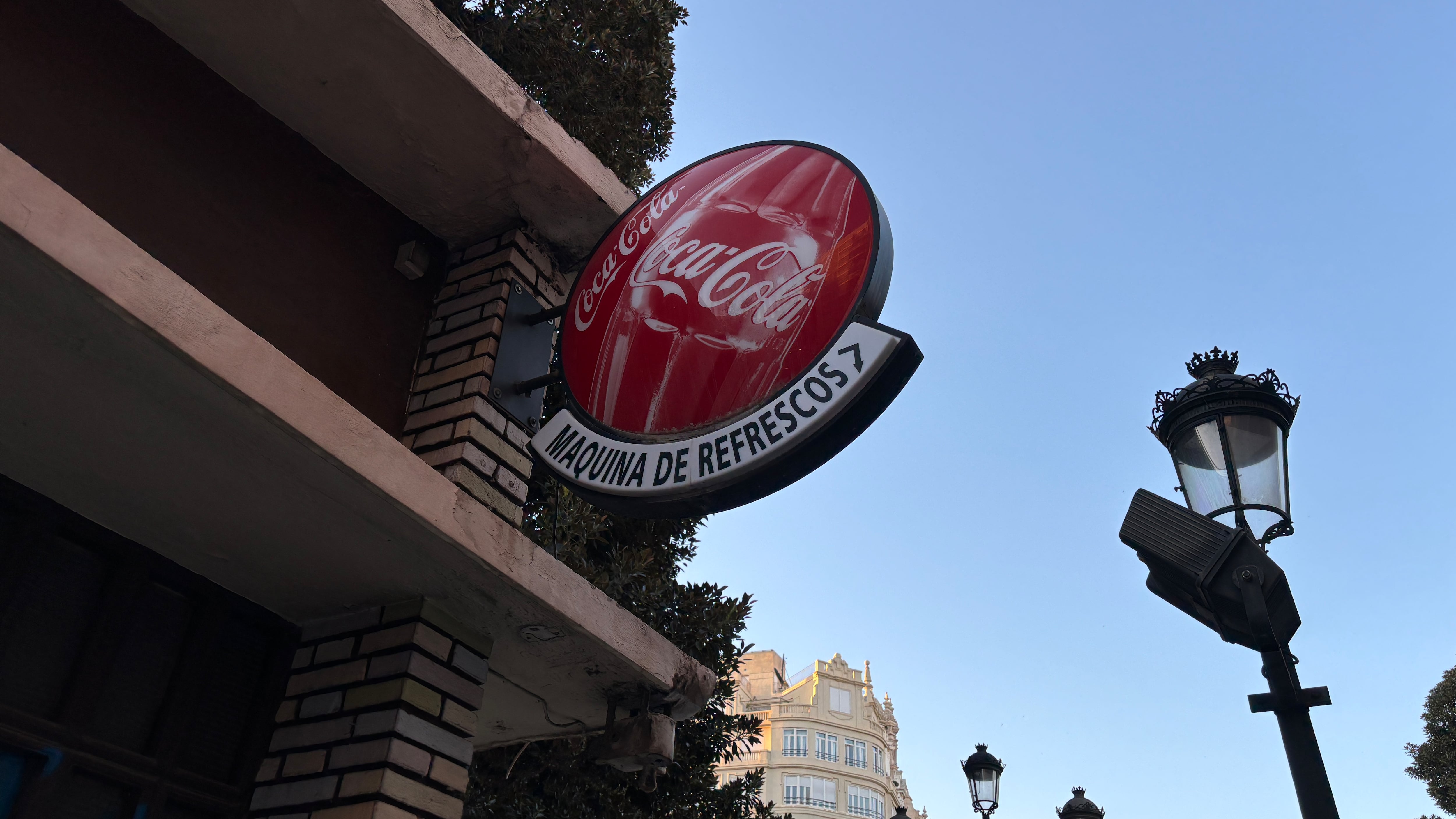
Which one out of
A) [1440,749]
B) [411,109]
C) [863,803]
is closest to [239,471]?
[411,109]

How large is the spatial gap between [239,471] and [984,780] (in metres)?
9.34

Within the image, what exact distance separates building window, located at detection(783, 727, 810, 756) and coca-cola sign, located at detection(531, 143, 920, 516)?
2160 inches

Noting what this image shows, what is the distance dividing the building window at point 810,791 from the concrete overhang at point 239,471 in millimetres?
53287

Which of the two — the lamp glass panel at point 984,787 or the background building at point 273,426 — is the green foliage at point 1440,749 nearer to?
the lamp glass panel at point 984,787

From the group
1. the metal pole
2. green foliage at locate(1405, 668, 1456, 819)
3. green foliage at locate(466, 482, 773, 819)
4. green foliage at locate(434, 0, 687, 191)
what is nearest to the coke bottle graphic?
the metal pole

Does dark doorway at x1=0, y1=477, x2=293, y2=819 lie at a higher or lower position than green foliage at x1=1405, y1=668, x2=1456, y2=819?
lower

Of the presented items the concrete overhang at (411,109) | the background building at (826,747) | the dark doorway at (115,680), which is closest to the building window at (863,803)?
the background building at (826,747)

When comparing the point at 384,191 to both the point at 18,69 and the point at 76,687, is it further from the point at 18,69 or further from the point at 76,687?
the point at 76,687

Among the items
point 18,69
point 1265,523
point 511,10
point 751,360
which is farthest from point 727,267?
point 511,10

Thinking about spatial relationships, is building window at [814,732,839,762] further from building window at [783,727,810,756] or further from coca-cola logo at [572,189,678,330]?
coca-cola logo at [572,189,678,330]

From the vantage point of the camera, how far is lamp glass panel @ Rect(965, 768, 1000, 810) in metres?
10.5

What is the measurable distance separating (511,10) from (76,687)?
20.9 ft

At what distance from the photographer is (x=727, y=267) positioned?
376 cm

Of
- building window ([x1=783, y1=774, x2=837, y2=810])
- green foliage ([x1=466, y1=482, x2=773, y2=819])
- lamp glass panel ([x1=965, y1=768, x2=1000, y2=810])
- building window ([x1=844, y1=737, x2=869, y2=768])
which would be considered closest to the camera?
green foliage ([x1=466, y1=482, x2=773, y2=819])
